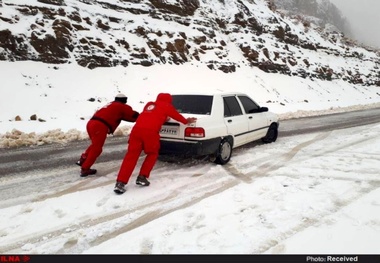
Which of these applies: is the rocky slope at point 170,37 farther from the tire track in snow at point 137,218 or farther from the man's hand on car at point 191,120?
the tire track in snow at point 137,218

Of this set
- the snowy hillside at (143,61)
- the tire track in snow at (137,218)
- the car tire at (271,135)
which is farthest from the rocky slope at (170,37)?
the tire track in snow at (137,218)

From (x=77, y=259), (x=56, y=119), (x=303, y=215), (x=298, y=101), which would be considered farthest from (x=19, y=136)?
(x=298, y=101)

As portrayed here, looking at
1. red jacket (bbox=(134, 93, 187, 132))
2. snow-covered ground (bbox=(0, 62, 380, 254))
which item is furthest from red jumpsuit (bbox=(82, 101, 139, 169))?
red jacket (bbox=(134, 93, 187, 132))

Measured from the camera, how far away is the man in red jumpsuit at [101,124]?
18.5ft

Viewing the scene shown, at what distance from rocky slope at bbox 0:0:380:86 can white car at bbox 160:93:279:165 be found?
12727 millimetres

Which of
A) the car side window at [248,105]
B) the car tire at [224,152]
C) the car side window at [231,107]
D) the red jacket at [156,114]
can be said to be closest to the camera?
the red jacket at [156,114]

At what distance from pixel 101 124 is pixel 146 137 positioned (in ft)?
3.91

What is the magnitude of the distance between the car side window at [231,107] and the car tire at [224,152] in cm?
65

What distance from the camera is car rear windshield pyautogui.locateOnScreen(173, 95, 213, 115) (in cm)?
648

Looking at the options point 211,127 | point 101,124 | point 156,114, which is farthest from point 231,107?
point 101,124

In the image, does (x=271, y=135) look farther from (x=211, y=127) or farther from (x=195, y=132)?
(x=195, y=132)

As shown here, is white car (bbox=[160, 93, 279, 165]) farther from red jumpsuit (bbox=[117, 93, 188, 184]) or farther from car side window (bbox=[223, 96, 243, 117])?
red jumpsuit (bbox=[117, 93, 188, 184])

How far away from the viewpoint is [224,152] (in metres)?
6.61

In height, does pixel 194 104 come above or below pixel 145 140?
above
